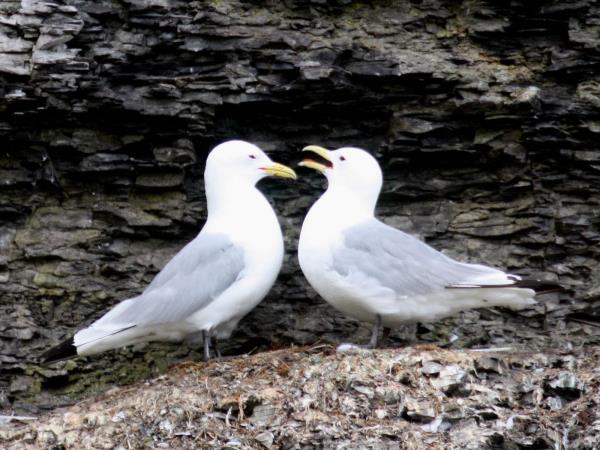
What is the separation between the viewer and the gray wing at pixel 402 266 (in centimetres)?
748

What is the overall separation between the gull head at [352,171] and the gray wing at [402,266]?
0.42 m

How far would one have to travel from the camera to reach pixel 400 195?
8750 mm

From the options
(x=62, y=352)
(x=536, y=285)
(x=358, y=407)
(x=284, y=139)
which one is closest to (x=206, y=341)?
(x=62, y=352)

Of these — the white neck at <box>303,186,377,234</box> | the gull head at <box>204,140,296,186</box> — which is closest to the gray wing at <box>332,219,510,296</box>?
the white neck at <box>303,186,377,234</box>

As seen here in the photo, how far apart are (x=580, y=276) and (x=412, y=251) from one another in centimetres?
148

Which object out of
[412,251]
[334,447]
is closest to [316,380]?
[334,447]

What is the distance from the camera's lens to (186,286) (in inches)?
298

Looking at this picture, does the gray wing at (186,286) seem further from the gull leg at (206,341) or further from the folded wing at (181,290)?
the gull leg at (206,341)

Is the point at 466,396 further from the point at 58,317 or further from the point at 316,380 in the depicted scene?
the point at 58,317

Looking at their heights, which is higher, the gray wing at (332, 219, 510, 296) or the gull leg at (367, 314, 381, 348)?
the gray wing at (332, 219, 510, 296)

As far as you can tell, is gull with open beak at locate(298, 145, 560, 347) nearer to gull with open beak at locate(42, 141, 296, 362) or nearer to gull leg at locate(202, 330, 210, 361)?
gull with open beak at locate(42, 141, 296, 362)

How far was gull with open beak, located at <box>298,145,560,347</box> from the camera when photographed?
7469mm

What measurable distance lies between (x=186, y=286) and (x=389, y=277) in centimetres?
121

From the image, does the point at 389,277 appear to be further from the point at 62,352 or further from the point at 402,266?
the point at 62,352
